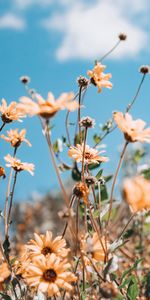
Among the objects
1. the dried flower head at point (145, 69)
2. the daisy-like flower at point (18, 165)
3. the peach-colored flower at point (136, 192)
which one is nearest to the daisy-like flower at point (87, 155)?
the daisy-like flower at point (18, 165)

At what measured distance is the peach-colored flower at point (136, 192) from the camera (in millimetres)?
1105

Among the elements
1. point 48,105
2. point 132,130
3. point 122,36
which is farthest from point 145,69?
point 48,105

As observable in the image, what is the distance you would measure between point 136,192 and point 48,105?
324 millimetres

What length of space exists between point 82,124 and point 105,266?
22.9 inches

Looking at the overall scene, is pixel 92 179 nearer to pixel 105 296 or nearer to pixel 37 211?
pixel 105 296

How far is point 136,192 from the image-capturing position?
1.13 meters

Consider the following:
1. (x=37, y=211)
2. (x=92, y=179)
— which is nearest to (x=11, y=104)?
(x=92, y=179)

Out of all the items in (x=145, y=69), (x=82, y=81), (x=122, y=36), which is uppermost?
(x=122, y=36)

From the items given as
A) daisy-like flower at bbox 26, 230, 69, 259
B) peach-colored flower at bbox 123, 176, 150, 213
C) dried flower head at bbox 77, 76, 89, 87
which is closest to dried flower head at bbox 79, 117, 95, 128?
dried flower head at bbox 77, 76, 89, 87

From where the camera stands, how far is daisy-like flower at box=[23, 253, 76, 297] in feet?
4.35

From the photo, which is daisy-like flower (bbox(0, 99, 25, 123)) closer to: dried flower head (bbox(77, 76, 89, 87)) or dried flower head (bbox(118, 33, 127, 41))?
dried flower head (bbox(77, 76, 89, 87))

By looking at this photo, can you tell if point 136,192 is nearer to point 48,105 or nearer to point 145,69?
point 48,105

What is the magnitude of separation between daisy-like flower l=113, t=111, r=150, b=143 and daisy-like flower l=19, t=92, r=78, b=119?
176 mm

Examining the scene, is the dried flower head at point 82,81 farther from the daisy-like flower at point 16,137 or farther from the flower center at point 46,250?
the flower center at point 46,250
